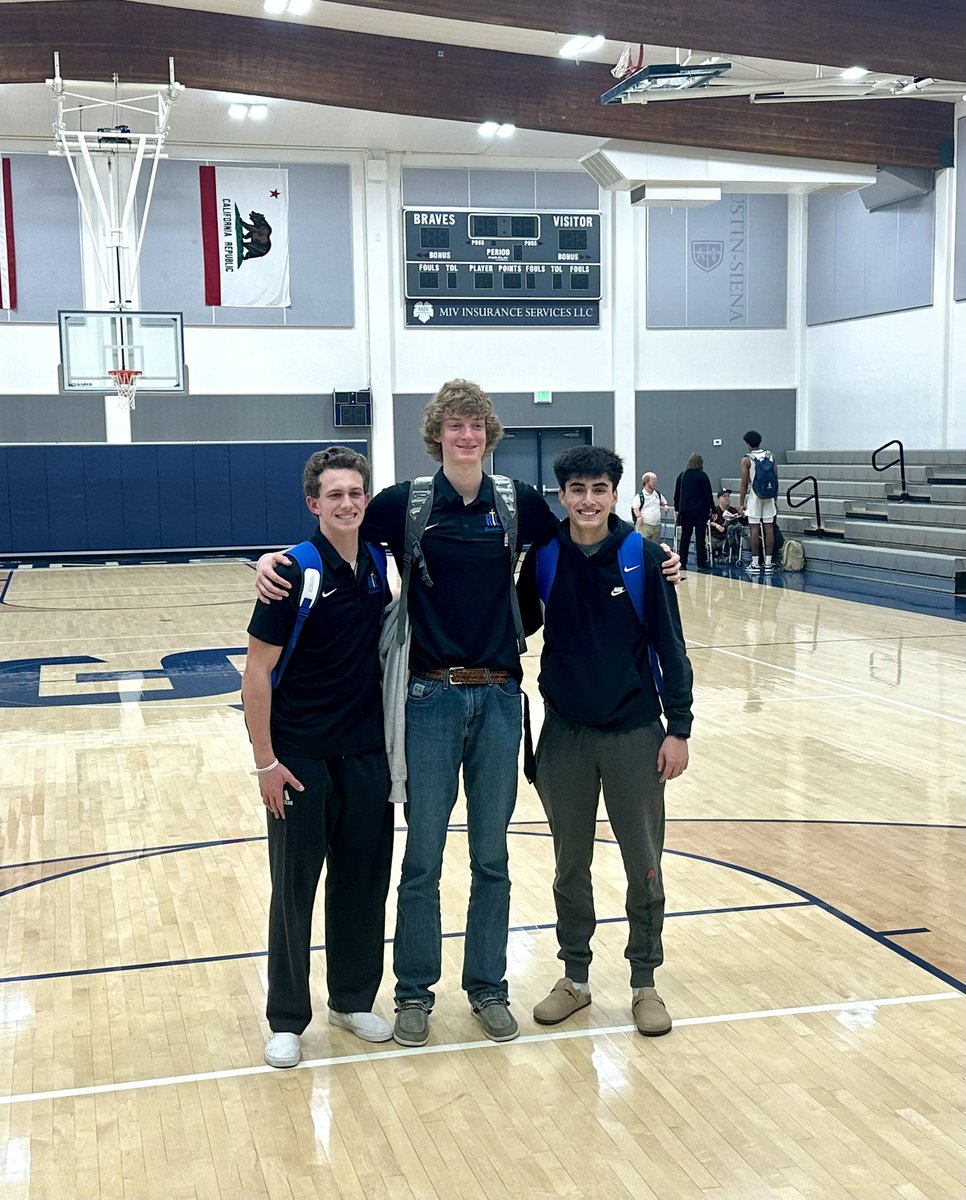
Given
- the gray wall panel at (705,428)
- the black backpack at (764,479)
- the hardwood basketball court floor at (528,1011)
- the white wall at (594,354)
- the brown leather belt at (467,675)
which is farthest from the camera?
the gray wall panel at (705,428)

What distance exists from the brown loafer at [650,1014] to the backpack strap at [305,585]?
147cm

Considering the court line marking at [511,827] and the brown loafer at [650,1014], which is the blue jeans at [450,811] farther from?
the court line marking at [511,827]

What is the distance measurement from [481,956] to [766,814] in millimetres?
2800

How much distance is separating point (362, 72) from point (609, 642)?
45.3 feet

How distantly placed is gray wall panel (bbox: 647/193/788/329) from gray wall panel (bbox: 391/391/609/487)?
198cm

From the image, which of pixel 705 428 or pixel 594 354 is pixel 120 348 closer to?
pixel 594 354

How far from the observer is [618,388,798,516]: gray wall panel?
2473 centimetres

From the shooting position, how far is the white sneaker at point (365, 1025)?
3706 millimetres

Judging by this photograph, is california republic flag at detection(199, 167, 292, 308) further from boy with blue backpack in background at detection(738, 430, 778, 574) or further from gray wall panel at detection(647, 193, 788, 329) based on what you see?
boy with blue backpack in background at detection(738, 430, 778, 574)

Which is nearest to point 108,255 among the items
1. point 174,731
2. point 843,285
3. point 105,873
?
point 843,285

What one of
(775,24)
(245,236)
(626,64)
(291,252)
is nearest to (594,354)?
(291,252)

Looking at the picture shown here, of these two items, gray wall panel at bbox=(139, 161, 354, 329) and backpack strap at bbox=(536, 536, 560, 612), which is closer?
backpack strap at bbox=(536, 536, 560, 612)

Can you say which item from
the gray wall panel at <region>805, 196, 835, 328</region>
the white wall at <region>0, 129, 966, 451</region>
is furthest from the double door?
the gray wall panel at <region>805, 196, 835, 328</region>

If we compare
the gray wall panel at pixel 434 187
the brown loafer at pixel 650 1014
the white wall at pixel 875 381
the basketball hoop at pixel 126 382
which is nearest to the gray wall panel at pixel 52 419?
the basketball hoop at pixel 126 382
